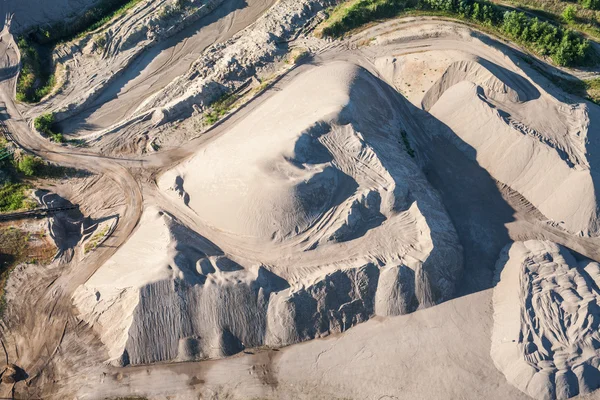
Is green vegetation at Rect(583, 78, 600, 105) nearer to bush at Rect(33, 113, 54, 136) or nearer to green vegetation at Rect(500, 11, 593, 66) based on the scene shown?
green vegetation at Rect(500, 11, 593, 66)

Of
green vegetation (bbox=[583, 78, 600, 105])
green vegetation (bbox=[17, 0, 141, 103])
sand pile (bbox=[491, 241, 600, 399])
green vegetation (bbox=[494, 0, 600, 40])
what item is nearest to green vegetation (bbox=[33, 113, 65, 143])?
green vegetation (bbox=[17, 0, 141, 103])

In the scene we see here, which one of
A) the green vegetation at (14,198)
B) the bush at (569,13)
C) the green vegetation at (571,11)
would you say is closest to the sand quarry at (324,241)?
the green vegetation at (14,198)

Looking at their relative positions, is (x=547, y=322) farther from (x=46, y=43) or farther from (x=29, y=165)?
(x=46, y=43)

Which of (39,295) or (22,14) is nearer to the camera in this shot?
(39,295)

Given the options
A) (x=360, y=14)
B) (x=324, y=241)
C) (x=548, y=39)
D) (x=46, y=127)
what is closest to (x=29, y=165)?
(x=46, y=127)

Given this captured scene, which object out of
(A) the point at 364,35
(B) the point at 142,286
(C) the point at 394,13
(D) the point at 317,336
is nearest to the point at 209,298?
(B) the point at 142,286

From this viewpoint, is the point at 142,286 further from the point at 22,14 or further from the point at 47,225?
the point at 22,14

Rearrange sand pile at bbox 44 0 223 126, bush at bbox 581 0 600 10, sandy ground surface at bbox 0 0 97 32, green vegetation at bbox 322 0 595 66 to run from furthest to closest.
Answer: bush at bbox 581 0 600 10 < sandy ground surface at bbox 0 0 97 32 < green vegetation at bbox 322 0 595 66 < sand pile at bbox 44 0 223 126

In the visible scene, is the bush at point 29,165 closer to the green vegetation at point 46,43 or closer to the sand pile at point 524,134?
the green vegetation at point 46,43
